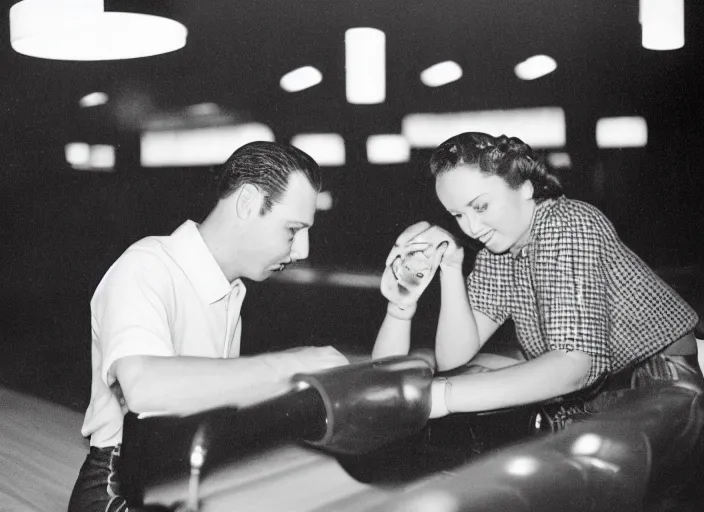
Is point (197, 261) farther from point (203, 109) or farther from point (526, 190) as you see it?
point (526, 190)

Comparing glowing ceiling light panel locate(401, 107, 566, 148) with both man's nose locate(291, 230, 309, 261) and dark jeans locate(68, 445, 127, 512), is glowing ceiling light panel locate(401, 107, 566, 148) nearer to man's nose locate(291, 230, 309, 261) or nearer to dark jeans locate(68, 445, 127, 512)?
man's nose locate(291, 230, 309, 261)

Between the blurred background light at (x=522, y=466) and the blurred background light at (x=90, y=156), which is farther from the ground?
the blurred background light at (x=90, y=156)

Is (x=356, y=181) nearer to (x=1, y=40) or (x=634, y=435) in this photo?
(x=634, y=435)

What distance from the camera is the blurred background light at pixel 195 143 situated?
136 centimetres

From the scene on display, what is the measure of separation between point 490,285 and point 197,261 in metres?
0.56

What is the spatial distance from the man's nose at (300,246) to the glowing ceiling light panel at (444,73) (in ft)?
1.29

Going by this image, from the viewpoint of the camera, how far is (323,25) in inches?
55.9

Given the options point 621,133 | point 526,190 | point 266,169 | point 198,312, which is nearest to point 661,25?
point 621,133

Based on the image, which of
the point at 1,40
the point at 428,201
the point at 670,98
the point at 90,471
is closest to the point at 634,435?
the point at 428,201

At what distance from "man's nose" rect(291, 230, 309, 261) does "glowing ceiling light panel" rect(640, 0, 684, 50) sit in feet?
2.48

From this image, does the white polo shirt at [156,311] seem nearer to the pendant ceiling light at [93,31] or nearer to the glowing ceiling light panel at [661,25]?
the pendant ceiling light at [93,31]

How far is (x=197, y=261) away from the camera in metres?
1.24

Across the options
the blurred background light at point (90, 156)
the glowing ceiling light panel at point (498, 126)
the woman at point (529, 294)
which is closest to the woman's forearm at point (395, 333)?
the woman at point (529, 294)

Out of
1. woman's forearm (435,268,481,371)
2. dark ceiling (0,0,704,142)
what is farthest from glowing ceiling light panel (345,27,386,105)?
woman's forearm (435,268,481,371)
